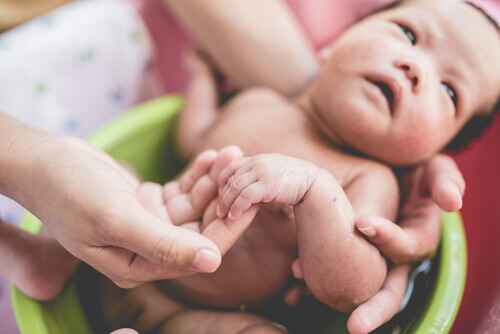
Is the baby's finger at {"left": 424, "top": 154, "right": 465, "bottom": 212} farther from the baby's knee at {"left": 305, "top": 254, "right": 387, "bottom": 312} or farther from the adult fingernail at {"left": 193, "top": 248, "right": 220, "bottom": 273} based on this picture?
the adult fingernail at {"left": 193, "top": 248, "right": 220, "bottom": 273}

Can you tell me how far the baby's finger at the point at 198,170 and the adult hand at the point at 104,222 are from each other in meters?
0.11

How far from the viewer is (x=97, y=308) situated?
605 mm

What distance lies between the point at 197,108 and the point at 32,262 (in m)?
0.38

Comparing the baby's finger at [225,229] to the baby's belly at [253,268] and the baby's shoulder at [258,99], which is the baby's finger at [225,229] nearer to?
the baby's belly at [253,268]

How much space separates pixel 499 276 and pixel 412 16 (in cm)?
38

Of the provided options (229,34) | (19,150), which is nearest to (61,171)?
(19,150)

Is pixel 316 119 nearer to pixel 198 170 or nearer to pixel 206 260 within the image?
pixel 198 170

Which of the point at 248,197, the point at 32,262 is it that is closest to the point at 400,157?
the point at 248,197

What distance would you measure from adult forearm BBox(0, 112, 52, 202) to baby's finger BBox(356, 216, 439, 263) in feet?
1.12

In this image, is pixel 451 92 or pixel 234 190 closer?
pixel 234 190

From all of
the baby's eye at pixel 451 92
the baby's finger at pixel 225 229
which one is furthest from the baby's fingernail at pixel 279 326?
the baby's eye at pixel 451 92

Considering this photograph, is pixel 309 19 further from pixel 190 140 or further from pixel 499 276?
pixel 499 276

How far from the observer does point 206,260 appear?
374 mm

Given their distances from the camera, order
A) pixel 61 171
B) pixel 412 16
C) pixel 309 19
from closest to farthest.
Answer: pixel 61 171 → pixel 412 16 → pixel 309 19
